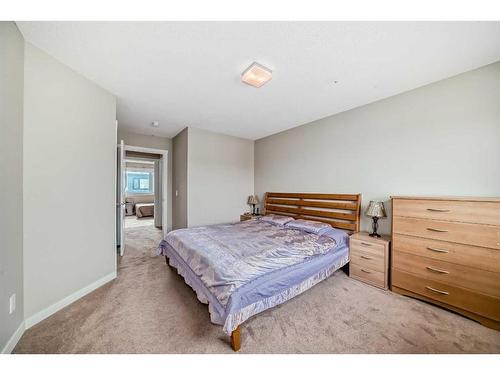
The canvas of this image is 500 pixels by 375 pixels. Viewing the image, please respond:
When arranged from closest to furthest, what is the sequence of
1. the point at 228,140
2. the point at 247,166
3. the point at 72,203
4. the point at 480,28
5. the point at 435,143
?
1. the point at 480,28
2. the point at 72,203
3. the point at 435,143
4. the point at 228,140
5. the point at 247,166

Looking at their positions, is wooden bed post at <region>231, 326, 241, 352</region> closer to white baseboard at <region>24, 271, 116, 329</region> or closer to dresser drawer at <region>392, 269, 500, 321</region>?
white baseboard at <region>24, 271, 116, 329</region>

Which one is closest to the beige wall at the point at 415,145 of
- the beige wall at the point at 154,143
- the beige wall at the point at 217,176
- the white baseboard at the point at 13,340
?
the beige wall at the point at 217,176

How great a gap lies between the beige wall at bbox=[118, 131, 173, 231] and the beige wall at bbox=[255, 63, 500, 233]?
10.8ft

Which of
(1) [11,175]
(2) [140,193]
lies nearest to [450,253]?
(1) [11,175]

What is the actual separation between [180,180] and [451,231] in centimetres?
436

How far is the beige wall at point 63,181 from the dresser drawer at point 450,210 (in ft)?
11.9

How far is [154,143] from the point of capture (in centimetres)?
445

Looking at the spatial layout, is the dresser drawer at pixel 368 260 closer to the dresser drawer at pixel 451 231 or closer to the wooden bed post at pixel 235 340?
the dresser drawer at pixel 451 231

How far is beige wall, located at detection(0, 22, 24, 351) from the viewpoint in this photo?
1.26m

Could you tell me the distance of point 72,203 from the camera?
195cm

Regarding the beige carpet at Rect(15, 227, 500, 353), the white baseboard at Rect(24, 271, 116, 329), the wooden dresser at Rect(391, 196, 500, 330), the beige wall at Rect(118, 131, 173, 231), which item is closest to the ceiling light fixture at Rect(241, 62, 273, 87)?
the wooden dresser at Rect(391, 196, 500, 330)
